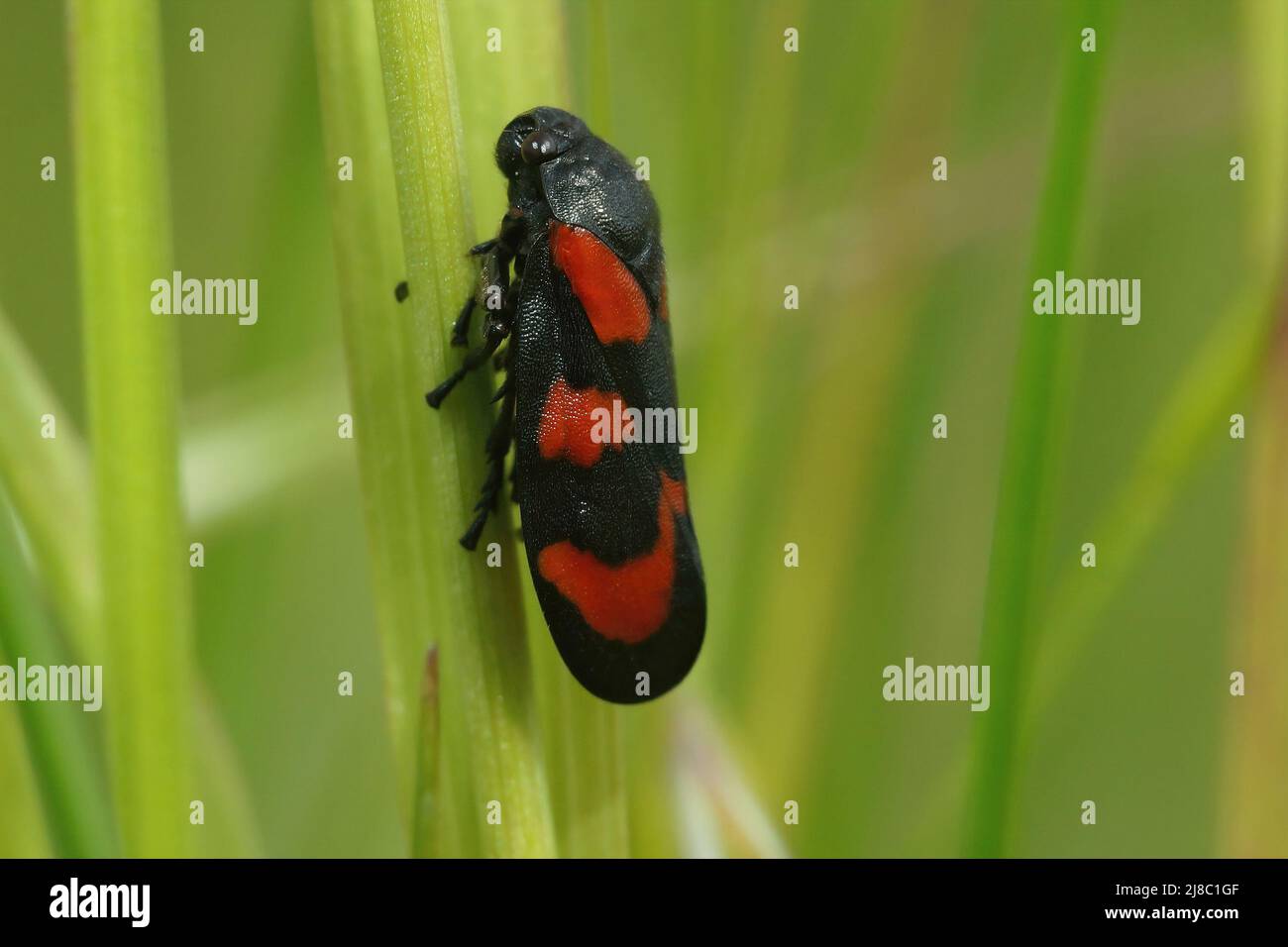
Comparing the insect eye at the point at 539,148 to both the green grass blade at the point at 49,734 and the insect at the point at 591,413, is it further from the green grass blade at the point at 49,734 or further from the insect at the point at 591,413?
the green grass blade at the point at 49,734

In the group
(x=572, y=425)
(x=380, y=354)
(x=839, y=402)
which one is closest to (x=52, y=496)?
(x=380, y=354)

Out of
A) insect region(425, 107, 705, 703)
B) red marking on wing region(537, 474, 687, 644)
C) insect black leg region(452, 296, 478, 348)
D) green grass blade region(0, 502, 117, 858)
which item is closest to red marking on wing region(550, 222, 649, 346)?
insect region(425, 107, 705, 703)

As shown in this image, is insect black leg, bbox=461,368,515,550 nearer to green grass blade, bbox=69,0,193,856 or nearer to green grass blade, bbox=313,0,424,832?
green grass blade, bbox=313,0,424,832

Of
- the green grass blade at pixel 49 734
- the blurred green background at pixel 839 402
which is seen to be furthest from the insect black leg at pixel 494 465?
the green grass blade at pixel 49 734
